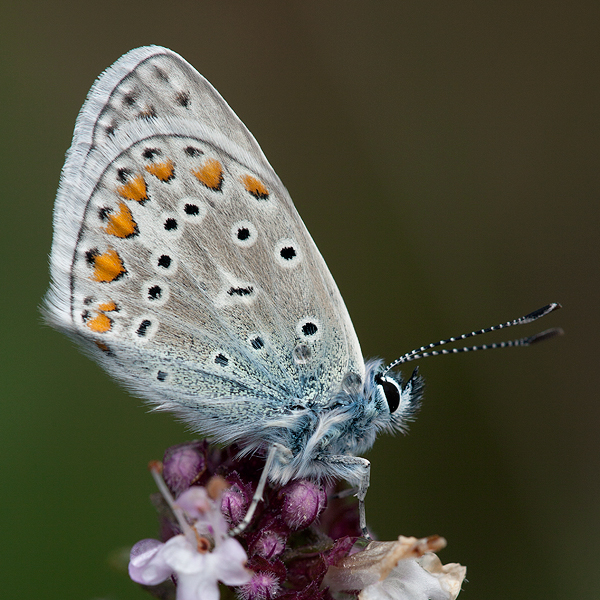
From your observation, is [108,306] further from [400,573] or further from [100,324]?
[400,573]

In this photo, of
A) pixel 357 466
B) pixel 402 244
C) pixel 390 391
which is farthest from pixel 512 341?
pixel 402 244

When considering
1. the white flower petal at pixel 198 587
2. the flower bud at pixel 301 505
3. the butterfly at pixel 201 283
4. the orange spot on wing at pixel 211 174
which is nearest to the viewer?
the white flower petal at pixel 198 587

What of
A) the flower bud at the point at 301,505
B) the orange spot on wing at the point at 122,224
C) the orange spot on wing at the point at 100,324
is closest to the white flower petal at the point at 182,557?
the flower bud at the point at 301,505

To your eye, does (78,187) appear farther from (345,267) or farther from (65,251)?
(345,267)

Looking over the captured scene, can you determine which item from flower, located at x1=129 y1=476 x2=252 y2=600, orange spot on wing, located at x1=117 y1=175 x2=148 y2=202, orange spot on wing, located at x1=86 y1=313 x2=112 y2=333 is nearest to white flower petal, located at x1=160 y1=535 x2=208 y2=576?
flower, located at x1=129 y1=476 x2=252 y2=600

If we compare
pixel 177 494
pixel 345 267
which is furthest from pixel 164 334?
pixel 345 267

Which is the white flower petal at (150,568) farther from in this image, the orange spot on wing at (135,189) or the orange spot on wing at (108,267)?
the orange spot on wing at (135,189)
